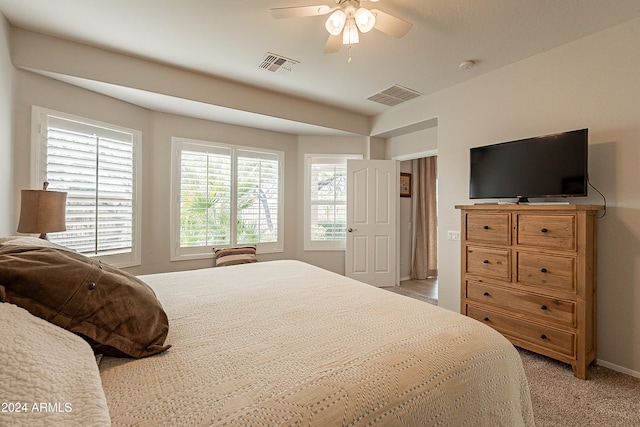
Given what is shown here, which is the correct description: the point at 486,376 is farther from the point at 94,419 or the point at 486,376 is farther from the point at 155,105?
the point at 155,105

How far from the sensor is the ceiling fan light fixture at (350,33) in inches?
77.7

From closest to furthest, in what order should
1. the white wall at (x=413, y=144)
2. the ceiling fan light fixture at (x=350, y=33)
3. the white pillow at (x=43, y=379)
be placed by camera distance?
the white pillow at (x=43, y=379) < the ceiling fan light fixture at (x=350, y=33) < the white wall at (x=413, y=144)

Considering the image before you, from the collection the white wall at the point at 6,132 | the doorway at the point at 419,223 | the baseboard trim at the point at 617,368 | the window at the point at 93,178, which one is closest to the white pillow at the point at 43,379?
the white wall at the point at 6,132

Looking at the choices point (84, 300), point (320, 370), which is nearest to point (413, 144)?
point (320, 370)

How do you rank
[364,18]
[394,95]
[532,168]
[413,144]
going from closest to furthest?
[364,18], [532,168], [394,95], [413,144]

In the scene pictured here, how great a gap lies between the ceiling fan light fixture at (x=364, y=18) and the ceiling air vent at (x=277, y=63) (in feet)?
3.85

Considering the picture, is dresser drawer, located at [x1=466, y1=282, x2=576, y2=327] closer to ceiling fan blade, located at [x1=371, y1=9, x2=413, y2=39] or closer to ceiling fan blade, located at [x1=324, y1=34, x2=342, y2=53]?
ceiling fan blade, located at [x1=371, y1=9, x2=413, y2=39]

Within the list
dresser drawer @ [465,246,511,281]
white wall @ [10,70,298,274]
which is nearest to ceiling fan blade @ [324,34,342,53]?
dresser drawer @ [465,246,511,281]

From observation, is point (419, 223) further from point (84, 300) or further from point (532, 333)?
point (84, 300)

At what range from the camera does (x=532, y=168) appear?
8.13 ft

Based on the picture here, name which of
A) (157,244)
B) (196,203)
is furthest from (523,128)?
(157,244)

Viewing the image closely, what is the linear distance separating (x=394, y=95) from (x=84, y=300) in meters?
3.73

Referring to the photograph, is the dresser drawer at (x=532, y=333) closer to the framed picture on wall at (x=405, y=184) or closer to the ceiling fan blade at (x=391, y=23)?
the ceiling fan blade at (x=391, y=23)

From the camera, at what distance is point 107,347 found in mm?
866
